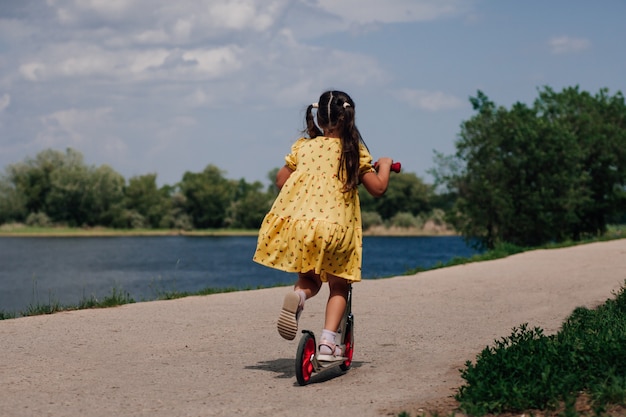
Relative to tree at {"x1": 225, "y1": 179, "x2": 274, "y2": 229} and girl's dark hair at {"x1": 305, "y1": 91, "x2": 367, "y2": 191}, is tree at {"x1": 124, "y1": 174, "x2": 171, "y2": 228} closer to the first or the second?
tree at {"x1": 225, "y1": 179, "x2": 274, "y2": 229}

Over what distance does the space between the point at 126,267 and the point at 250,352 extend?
42.8 m

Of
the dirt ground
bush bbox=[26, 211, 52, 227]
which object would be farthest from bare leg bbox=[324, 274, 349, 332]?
bush bbox=[26, 211, 52, 227]

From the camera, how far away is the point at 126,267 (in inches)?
1927

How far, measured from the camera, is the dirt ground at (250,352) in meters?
5.38

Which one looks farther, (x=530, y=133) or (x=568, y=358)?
(x=530, y=133)

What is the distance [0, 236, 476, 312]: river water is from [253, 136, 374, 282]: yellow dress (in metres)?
13.0

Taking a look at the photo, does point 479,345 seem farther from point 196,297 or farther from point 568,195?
point 568,195

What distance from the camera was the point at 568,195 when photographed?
108ft

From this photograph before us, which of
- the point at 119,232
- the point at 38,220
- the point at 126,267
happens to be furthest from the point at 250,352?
the point at 119,232

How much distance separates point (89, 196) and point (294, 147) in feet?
263

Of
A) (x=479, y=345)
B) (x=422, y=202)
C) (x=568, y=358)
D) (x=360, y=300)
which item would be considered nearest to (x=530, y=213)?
(x=360, y=300)

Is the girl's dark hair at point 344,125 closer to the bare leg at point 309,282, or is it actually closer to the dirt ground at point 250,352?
the bare leg at point 309,282

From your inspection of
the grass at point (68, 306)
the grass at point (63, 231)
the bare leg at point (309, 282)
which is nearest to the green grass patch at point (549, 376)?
the bare leg at point (309, 282)

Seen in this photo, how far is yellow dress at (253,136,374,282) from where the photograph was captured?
235 inches
